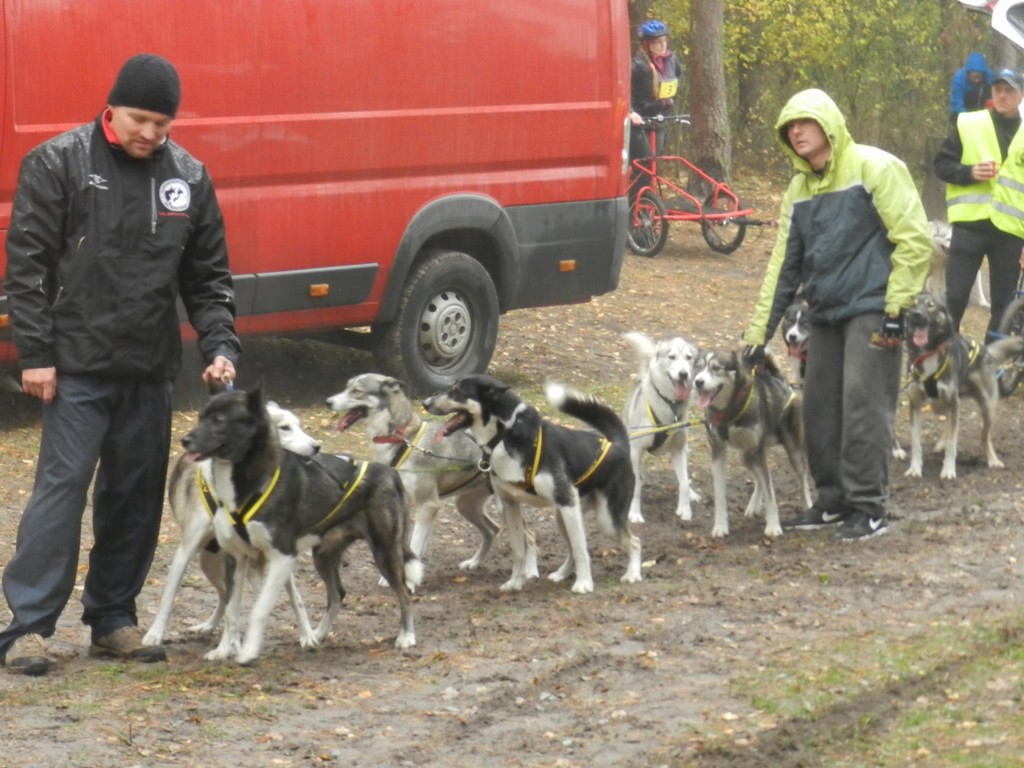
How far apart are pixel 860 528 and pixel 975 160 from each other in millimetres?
4511

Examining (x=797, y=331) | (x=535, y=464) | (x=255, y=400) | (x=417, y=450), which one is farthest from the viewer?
(x=797, y=331)

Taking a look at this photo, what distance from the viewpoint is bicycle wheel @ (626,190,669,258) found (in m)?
17.8

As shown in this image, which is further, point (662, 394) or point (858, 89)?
point (858, 89)

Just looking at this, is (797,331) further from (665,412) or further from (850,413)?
(850,413)

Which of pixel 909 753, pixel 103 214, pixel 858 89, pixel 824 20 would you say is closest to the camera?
pixel 909 753

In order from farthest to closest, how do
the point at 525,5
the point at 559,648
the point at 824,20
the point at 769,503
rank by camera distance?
the point at 824,20, the point at 525,5, the point at 769,503, the point at 559,648

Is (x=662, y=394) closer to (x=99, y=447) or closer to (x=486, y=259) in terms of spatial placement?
(x=486, y=259)

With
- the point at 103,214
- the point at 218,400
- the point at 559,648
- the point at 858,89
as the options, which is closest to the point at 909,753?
the point at 559,648

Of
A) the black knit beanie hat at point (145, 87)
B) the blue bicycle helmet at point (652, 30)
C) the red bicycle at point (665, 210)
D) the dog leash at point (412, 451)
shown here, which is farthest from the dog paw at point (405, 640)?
the blue bicycle helmet at point (652, 30)

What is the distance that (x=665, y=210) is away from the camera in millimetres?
17734

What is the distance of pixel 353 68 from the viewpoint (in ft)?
33.1

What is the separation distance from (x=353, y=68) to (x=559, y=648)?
4.89m

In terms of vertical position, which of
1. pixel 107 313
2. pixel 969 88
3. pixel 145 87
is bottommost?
pixel 107 313

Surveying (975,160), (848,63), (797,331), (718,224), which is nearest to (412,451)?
(797,331)
